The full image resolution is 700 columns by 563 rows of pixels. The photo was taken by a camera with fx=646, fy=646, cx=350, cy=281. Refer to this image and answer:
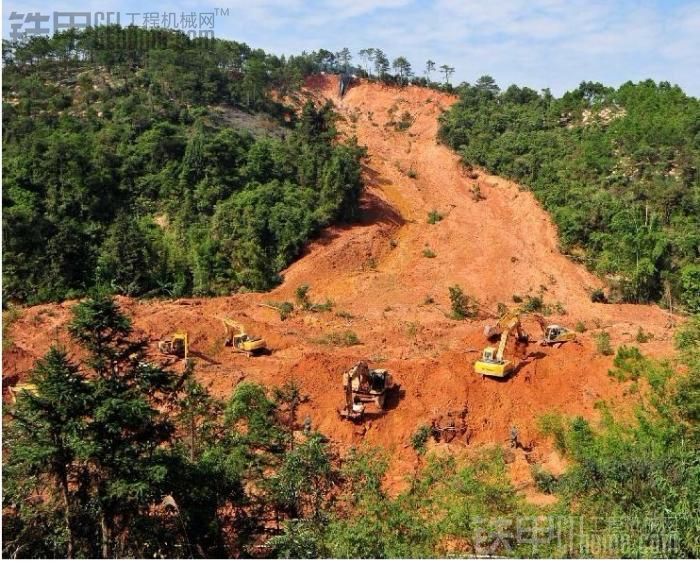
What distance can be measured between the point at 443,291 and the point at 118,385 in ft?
65.6

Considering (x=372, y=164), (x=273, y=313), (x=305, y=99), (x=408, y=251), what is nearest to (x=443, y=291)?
(x=408, y=251)

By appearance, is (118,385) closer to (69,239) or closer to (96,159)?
(69,239)

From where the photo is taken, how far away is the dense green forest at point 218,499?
383 inches

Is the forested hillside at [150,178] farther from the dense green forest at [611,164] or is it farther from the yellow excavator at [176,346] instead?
the dense green forest at [611,164]

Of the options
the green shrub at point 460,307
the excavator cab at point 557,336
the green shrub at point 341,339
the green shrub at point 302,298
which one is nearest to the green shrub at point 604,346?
the excavator cab at point 557,336

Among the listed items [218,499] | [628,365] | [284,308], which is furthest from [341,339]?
[218,499]

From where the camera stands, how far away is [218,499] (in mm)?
12203

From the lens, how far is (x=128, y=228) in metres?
28.8

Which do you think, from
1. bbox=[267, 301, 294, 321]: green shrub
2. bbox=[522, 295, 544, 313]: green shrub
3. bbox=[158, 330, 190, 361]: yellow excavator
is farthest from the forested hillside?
bbox=[522, 295, 544, 313]: green shrub

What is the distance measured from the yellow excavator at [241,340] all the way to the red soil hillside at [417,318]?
1.19 ft

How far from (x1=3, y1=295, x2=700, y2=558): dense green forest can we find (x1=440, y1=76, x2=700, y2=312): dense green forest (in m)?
16.5

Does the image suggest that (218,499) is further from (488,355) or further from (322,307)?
(322,307)

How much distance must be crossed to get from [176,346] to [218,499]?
982 centimetres

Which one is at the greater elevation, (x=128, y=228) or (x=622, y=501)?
(x=128, y=228)
